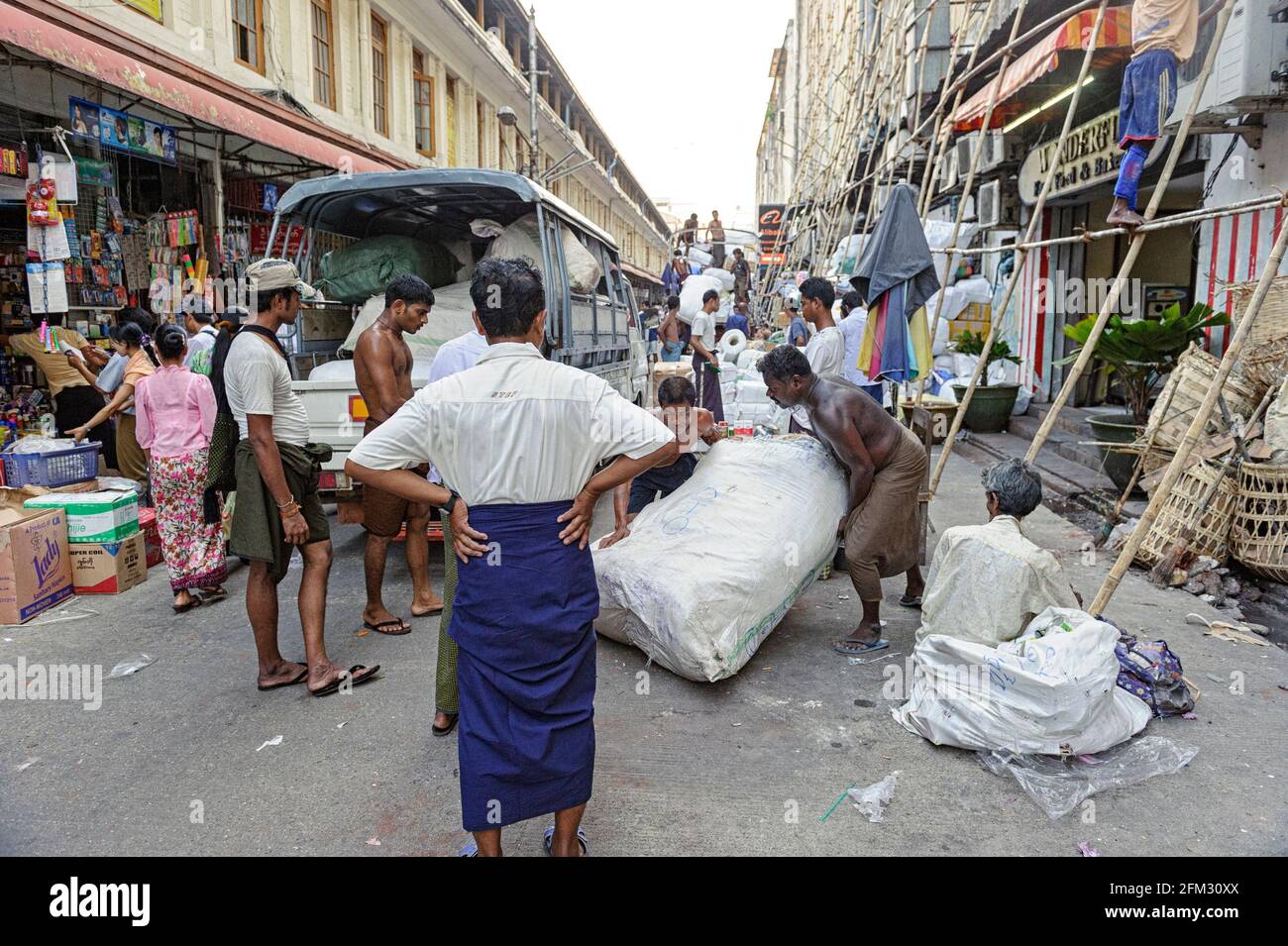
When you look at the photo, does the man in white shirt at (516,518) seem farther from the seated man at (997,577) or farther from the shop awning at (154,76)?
the shop awning at (154,76)

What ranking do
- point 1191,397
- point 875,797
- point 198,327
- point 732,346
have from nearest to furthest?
point 875,797, point 1191,397, point 198,327, point 732,346

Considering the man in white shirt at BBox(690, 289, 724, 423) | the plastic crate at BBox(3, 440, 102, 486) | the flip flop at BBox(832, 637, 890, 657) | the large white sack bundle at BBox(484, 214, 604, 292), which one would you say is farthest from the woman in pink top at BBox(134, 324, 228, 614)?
the man in white shirt at BBox(690, 289, 724, 423)

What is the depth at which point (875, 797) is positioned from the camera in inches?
111

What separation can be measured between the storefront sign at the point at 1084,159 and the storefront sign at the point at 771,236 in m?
13.0

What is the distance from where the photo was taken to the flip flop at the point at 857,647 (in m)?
4.08

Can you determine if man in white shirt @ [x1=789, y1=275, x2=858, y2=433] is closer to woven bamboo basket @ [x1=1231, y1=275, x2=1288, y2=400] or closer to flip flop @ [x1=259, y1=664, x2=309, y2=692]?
woven bamboo basket @ [x1=1231, y1=275, x2=1288, y2=400]

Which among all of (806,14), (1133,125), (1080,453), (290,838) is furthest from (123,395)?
(806,14)

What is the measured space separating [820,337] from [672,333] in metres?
5.66

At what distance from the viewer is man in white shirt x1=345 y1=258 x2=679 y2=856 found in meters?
2.21

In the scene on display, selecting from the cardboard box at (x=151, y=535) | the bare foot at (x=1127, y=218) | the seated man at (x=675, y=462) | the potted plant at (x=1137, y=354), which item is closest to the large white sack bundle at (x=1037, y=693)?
the seated man at (x=675, y=462)

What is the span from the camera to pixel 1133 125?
5.18 metres

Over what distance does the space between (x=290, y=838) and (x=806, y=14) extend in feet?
132

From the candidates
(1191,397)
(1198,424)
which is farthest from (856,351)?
(1198,424)

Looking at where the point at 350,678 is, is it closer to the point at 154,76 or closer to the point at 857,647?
the point at 857,647
